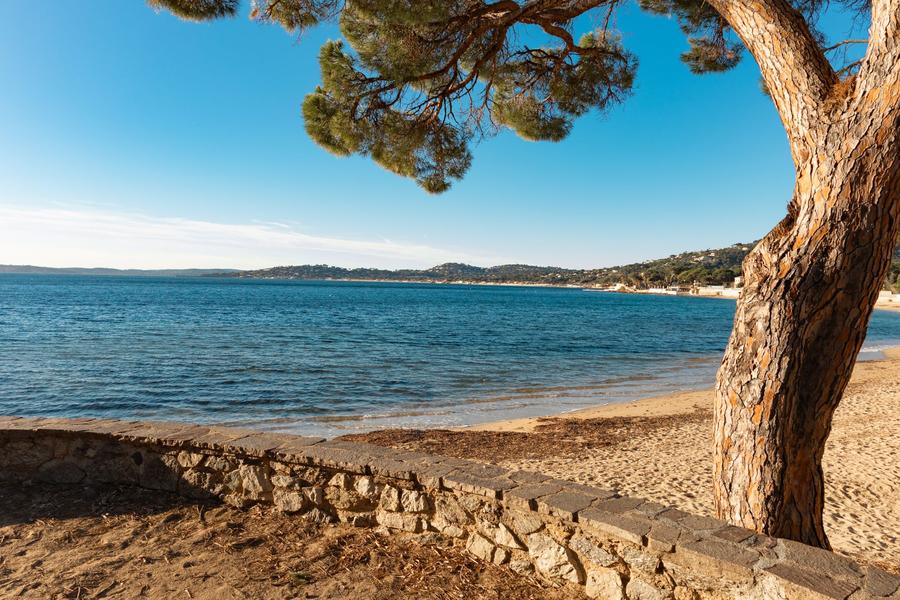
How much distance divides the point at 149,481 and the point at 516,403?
10334 millimetres

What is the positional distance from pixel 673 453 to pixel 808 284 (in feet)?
22.7

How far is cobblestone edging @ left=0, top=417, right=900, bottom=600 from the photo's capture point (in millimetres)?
2369

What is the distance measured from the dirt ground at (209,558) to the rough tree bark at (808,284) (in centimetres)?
129

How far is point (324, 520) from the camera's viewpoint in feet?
12.0

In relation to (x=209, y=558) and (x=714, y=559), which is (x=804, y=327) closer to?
(x=714, y=559)

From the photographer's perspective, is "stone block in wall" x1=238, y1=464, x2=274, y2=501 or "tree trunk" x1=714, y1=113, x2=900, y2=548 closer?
"tree trunk" x1=714, y1=113, x2=900, y2=548

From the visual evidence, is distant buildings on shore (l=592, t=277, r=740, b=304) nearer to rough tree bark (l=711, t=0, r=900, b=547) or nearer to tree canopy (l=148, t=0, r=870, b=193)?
tree canopy (l=148, t=0, r=870, b=193)

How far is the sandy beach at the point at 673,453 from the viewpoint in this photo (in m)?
5.87

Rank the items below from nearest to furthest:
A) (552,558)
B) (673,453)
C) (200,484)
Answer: (552,558)
(200,484)
(673,453)

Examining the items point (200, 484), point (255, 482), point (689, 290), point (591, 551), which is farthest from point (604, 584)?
point (689, 290)

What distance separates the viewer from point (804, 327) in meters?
2.66

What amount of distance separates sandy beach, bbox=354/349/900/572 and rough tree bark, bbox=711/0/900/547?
2650 mm

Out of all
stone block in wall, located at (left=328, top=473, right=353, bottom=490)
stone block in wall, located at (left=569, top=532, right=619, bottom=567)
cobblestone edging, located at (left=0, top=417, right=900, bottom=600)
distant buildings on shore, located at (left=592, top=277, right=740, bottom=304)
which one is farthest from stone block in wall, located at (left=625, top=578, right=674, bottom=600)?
distant buildings on shore, located at (left=592, top=277, right=740, bottom=304)

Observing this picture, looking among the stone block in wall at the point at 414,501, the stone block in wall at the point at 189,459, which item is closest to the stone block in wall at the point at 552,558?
the stone block in wall at the point at 414,501
